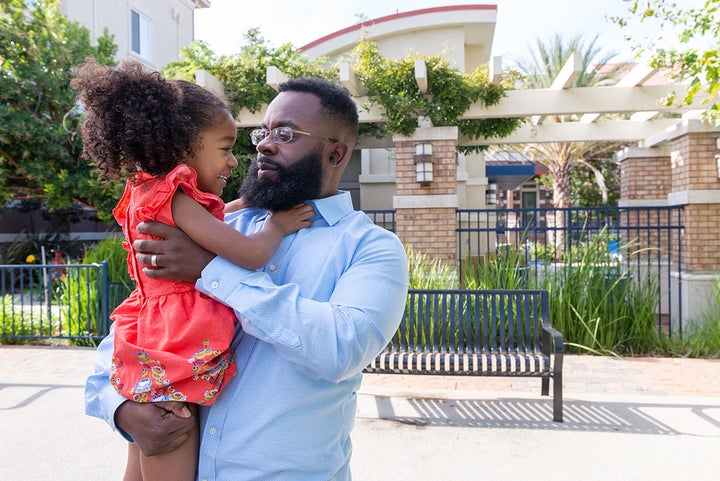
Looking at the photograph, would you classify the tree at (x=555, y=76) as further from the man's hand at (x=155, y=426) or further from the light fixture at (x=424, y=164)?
the man's hand at (x=155, y=426)

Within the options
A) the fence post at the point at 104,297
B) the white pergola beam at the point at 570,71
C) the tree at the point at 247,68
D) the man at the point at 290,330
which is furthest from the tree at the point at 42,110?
the man at the point at 290,330

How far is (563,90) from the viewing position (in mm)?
9836

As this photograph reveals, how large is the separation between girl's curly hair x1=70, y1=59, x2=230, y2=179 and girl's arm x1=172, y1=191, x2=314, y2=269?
0.47 ft

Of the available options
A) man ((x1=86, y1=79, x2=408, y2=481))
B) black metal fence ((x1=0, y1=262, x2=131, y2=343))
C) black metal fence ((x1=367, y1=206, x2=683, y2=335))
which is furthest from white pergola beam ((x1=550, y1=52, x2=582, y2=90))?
man ((x1=86, y1=79, x2=408, y2=481))

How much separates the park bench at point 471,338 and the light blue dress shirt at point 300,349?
12.5 feet

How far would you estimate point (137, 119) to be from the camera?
5.15ft

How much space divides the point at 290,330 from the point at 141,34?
19.6m

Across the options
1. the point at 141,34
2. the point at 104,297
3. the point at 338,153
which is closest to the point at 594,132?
the point at 104,297

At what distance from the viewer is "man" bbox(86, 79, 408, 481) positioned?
1.37 metres

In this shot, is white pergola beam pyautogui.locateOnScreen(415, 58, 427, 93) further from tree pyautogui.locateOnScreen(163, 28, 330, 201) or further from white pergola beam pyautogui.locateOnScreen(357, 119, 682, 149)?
white pergola beam pyautogui.locateOnScreen(357, 119, 682, 149)

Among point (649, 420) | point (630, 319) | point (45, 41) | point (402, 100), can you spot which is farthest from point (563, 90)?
point (45, 41)

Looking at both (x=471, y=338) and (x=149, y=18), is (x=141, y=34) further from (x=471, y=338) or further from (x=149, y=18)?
(x=471, y=338)

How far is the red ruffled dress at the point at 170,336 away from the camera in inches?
58.3

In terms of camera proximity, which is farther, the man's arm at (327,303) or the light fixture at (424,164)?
the light fixture at (424,164)
